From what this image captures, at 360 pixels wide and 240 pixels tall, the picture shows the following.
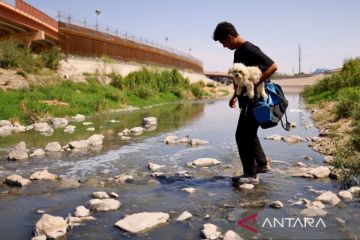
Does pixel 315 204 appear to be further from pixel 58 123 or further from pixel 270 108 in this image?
pixel 58 123

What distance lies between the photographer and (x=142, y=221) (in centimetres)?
458

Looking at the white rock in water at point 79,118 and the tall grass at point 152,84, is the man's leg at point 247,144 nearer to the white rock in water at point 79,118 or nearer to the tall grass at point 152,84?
the white rock in water at point 79,118

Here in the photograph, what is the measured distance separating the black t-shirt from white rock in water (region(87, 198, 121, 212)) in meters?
2.69

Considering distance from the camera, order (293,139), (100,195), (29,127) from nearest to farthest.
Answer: (100,195), (293,139), (29,127)

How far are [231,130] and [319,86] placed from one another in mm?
20047

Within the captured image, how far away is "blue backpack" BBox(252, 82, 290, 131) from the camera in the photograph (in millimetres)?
5930

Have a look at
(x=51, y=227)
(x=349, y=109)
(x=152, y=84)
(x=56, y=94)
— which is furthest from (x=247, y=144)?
(x=152, y=84)

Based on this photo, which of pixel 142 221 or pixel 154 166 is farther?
pixel 154 166

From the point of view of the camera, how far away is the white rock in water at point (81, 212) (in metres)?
4.90

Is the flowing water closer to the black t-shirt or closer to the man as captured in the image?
the man

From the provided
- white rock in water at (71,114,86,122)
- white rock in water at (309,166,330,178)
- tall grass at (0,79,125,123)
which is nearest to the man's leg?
white rock in water at (309,166,330,178)

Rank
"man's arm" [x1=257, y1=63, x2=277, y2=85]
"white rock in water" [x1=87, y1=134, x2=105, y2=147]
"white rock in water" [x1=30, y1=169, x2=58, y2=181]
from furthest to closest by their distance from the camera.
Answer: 1. "white rock in water" [x1=87, y1=134, x2=105, y2=147]
2. "white rock in water" [x1=30, y1=169, x2=58, y2=181]
3. "man's arm" [x1=257, y1=63, x2=277, y2=85]

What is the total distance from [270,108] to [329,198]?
1.50 m

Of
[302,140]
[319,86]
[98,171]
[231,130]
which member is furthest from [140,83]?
[98,171]
